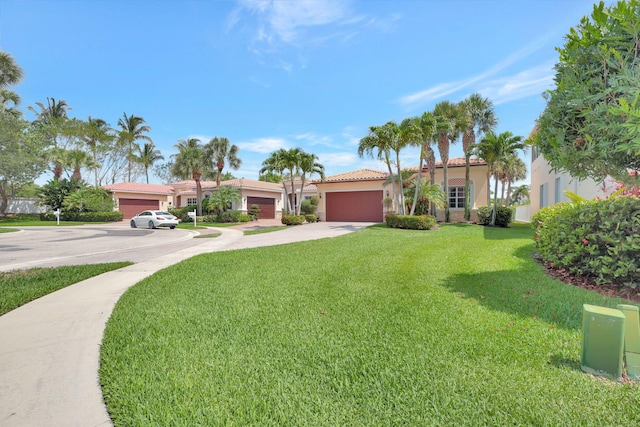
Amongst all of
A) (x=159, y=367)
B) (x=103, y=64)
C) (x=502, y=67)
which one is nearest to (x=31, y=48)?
(x=103, y=64)

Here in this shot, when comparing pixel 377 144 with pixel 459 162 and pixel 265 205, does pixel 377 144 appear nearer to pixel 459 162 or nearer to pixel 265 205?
pixel 459 162

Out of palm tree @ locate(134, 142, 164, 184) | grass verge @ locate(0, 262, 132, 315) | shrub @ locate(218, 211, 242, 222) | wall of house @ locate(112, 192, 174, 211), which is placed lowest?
grass verge @ locate(0, 262, 132, 315)

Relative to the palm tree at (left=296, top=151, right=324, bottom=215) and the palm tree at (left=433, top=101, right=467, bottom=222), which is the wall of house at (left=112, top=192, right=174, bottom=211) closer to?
the palm tree at (left=296, top=151, right=324, bottom=215)

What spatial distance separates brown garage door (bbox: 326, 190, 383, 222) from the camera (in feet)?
78.7

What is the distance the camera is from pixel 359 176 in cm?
2502

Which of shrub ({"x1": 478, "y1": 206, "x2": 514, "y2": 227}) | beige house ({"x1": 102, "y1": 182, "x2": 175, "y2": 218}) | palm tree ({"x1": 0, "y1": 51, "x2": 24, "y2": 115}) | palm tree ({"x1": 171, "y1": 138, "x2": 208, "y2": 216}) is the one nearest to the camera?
shrub ({"x1": 478, "y1": 206, "x2": 514, "y2": 227})

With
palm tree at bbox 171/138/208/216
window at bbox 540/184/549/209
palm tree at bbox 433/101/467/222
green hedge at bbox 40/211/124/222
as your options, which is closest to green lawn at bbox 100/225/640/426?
window at bbox 540/184/549/209

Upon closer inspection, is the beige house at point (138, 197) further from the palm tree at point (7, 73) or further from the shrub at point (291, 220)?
the shrub at point (291, 220)

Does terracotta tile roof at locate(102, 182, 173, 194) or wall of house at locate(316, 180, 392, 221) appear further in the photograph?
terracotta tile roof at locate(102, 182, 173, 194)

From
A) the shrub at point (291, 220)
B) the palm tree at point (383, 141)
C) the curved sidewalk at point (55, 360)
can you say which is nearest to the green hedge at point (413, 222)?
the palm tree at point (383, 141)

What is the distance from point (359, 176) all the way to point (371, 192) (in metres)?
1.87

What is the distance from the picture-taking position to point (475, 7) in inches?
307

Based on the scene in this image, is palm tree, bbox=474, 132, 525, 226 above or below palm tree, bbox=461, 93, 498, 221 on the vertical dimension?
below

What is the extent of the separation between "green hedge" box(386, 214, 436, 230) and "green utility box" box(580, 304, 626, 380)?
14.4 metres
